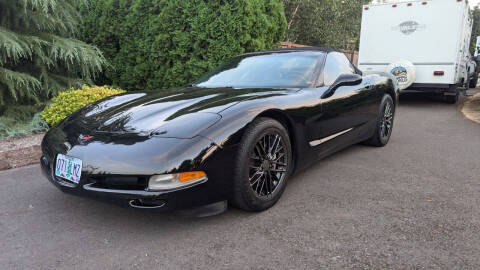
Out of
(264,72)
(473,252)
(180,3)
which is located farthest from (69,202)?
(180,3)

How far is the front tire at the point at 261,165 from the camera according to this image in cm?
238

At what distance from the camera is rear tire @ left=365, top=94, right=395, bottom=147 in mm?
4465

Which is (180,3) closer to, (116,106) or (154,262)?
(116,106)

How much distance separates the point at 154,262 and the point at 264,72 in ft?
7.05

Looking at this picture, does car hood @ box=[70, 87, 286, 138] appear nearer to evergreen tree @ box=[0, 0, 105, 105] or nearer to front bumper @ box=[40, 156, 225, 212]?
front bumper @ box=[40, 156, 225, 212]

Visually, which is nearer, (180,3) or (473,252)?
(473,252)

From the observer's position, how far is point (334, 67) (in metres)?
3.70

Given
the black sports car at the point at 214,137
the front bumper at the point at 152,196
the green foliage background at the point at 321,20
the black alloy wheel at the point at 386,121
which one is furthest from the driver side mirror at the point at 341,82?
the green foliage background at the point at 321,20

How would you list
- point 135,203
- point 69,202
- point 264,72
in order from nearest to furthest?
point 135,203
point 69,202
point 264,72

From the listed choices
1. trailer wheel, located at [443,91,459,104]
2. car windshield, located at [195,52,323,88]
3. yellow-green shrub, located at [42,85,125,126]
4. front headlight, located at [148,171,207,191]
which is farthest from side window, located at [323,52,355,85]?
trailer wheel, located at [443,91,459,104]

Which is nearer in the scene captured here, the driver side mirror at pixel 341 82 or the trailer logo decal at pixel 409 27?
the driver side mirror at pixel 341 82

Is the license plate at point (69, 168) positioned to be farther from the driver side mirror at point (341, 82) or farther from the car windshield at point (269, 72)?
the driver side mirror at point (341, 82)

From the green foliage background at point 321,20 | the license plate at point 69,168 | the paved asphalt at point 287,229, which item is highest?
the green foliage background at point 321,20

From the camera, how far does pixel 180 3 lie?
6.52 m
